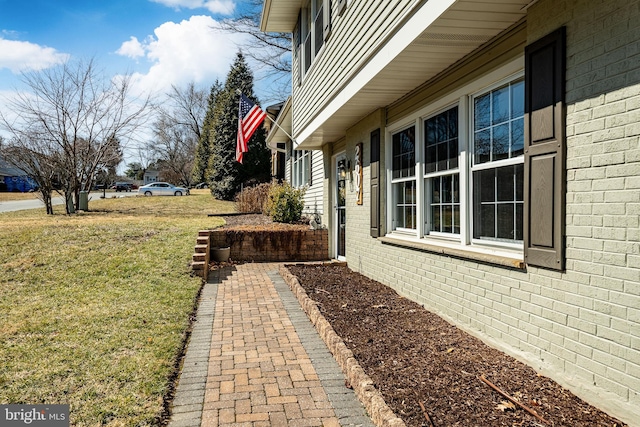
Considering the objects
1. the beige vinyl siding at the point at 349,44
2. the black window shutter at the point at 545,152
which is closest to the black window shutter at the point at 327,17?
the beige vinyl siding at the point at 349,44

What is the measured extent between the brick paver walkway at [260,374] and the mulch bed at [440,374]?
0.33 meters

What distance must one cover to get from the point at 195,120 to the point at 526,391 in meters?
50.3

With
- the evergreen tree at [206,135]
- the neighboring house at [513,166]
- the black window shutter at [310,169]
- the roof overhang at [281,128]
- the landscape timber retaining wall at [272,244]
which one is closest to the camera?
the neighboring house at [513,166]

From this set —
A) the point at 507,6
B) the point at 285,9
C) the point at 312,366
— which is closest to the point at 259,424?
the point at 312,366

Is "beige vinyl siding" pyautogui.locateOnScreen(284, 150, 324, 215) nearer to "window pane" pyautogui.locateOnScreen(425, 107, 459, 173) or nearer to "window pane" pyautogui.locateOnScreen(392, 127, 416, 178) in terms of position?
"window pane" pyautogui.locateOnScreen(392, 127, 416, 178)

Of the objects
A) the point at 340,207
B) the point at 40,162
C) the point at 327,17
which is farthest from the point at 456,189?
the point at 40,162

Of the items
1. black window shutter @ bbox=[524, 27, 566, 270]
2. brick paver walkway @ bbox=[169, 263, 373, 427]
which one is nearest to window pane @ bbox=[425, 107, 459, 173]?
black window shutter @ bbox=[524, 27, 566, 270]

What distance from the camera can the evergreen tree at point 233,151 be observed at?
2530 centimetres

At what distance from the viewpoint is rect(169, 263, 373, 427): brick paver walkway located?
314 centimetres

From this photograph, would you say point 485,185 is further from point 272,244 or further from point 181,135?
point 181,135

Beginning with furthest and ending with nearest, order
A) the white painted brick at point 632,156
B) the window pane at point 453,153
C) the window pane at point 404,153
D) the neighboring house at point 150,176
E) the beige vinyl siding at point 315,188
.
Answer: the neighboring house at point 150,176, the beige vinyl siding at point 315,188, the window pane at point 404,153, the window pane at point 453,153, the white painted brick at point 632,156

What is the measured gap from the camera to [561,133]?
3.09m

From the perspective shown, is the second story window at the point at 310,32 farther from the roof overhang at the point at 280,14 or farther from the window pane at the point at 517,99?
the window pane at the point at 517,99

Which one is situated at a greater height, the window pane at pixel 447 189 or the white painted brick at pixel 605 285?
the window pane at pixel 447 189
